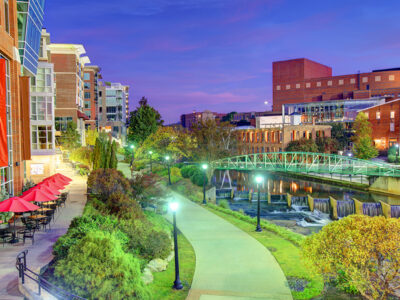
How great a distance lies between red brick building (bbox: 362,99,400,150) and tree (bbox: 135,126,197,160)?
41.6 m

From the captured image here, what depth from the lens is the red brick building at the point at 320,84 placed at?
108m

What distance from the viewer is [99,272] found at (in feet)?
36.6

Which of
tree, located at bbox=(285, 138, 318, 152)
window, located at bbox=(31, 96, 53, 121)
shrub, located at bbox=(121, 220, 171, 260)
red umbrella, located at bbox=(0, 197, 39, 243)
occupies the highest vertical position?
window, located at bbox=(31, 96, 53, 121)

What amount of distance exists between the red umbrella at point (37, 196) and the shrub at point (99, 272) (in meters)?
7.17

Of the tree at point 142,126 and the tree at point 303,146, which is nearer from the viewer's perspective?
the tree at point 142,126

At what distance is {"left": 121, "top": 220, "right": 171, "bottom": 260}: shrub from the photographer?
16484 millimetres

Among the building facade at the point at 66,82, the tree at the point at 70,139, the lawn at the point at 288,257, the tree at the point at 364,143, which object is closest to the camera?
the lawn at the point at 288,257

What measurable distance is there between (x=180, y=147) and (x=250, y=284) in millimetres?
49532

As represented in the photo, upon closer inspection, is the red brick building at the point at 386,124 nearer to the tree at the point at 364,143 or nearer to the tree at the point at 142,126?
the tree at the point at 364,143

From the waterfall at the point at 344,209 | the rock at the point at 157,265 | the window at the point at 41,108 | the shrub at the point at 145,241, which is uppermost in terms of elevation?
the window at the point at 41,108

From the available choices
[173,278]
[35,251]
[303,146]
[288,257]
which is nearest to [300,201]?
[288,257]

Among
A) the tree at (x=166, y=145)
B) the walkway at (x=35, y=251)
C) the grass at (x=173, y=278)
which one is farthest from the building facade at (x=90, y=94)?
the grass at (x=173, y=278)

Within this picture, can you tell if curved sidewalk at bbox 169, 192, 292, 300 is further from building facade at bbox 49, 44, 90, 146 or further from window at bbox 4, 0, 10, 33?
building facade at bbox 49, 44, 90, 146

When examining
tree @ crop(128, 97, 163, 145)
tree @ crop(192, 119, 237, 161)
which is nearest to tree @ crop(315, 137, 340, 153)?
tree @ crop(192, 119, 237, 161)
